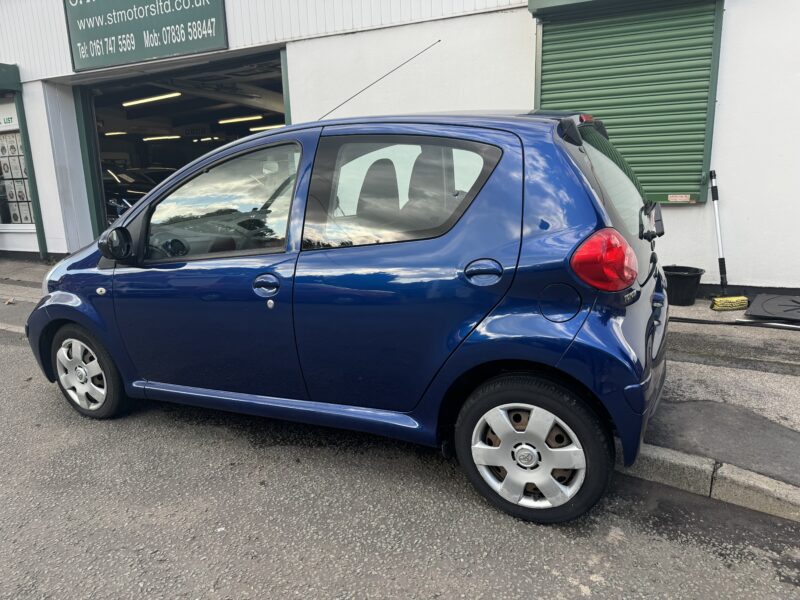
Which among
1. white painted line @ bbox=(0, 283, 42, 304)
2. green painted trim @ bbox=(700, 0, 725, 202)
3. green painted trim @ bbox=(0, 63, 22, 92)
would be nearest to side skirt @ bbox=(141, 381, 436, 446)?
green painted trim @ bbox=(700, 0, 725, 202)

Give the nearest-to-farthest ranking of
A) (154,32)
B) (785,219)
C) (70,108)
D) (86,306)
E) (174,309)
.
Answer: (174,309), (86,306), (785,219), (154,32), (70,108)

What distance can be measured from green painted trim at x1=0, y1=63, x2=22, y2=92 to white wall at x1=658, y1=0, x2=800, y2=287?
31.8 feet

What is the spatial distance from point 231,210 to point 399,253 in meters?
1.07

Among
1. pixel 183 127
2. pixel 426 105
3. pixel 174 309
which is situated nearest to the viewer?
pixel 174 309

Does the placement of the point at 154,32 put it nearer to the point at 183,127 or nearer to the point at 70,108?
the point at 70,108

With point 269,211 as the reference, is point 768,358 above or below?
below

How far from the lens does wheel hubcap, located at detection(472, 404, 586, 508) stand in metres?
2.43

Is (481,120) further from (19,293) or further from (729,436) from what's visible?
(19,293)

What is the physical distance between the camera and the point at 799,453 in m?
2.88

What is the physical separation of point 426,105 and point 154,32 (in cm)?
412

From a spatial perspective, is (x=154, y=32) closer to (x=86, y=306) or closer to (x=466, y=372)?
(x=86, y=306)

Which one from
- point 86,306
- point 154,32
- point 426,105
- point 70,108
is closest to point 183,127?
point 70,108

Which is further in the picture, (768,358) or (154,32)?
(154,32)

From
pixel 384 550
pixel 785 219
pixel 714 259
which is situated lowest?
pixel 384 550
